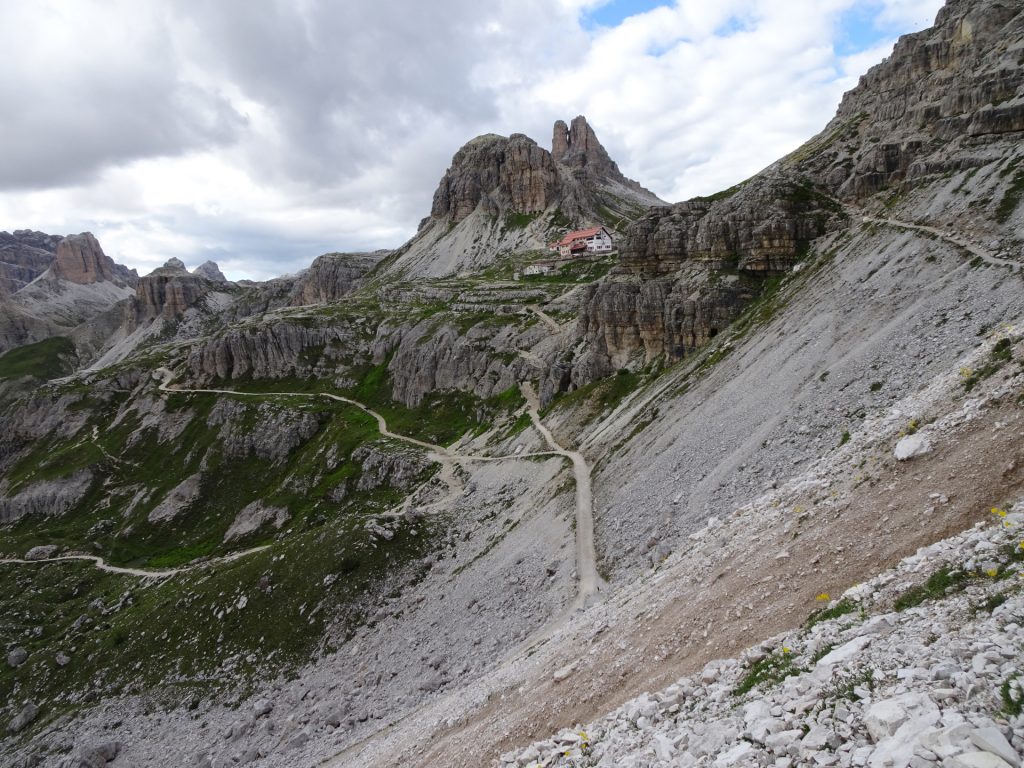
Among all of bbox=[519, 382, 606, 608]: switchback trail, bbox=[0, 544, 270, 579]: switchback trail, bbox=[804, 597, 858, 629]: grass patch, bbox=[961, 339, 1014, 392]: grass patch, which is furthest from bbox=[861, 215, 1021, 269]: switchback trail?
bbox=[0, 544, 270, 579]: switchback trail

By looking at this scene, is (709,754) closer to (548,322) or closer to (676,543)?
(676,543)

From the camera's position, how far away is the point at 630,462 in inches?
2133

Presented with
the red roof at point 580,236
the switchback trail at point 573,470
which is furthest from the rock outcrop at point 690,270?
the red roof at point 580,236

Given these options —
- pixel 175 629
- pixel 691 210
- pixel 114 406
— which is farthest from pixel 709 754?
pixel 114 406

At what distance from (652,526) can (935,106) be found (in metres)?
69.7

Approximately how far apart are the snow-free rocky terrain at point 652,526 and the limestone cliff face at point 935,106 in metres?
0.47

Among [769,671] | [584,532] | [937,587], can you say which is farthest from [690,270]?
[769,671]

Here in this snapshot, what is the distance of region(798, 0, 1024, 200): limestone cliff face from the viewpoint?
61.2 metres

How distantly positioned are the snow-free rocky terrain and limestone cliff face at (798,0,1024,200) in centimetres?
47

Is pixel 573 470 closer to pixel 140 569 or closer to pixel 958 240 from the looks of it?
pixel 958 240

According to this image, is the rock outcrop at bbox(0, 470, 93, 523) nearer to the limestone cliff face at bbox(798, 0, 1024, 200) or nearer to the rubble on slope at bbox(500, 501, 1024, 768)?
the rubble on slope at bbox(500, 501, 1024, 768)

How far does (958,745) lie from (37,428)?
22985 centimetres

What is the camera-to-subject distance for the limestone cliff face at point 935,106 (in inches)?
2411

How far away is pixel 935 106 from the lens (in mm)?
70438
